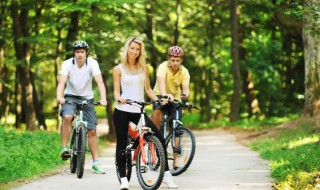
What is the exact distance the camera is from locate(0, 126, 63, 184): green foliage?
981 cm

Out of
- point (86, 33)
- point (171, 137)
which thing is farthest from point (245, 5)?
point (171, 137)

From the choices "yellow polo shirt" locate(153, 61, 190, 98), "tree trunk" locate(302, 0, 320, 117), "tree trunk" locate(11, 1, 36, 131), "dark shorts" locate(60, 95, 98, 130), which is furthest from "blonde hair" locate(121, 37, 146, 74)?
"tree trunk" locate(11, 1, 36, 131)

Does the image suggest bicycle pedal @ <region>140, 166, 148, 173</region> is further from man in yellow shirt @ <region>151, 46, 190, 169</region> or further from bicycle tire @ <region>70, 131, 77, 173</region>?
bicycle tire @ <region>70, 131, 77, 173</region>

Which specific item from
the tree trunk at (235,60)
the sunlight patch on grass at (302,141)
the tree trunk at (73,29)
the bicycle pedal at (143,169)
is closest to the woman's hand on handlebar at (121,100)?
the bicycle pedal at (143,169)

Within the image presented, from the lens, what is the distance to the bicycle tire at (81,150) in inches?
393

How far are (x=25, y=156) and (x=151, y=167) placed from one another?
3.53 m

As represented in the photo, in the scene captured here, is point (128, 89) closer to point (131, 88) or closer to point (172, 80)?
point (131, 88)

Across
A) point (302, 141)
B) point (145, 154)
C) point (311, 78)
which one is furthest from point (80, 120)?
point (311, 78)

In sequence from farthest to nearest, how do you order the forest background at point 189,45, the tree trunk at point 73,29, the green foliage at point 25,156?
the forest background at point 189,45 → the tree trunk at point 73,29 → the green foliage at point 25,156

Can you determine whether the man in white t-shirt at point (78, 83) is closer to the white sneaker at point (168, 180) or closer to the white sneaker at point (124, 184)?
the white sneaker at point (124, 184)

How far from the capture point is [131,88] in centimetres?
862

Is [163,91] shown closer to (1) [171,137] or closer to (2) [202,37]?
(1) [171,137]

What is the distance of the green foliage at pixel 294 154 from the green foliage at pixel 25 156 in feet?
13.7

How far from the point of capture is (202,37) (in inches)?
1447
